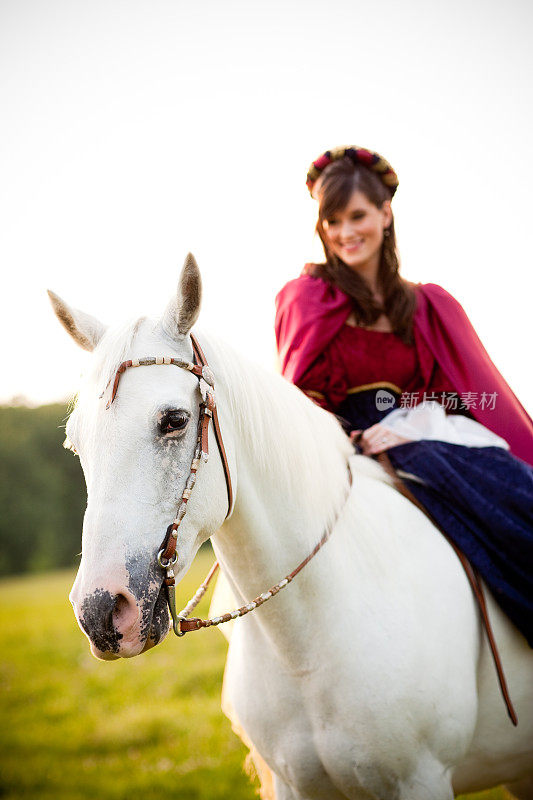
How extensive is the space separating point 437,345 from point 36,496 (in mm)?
22864

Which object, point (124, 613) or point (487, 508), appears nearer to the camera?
point (124, 613)

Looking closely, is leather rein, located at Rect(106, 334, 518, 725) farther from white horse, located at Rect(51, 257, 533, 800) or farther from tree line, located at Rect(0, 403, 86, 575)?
tree line, located at Rect(0, 403, 86, 575)

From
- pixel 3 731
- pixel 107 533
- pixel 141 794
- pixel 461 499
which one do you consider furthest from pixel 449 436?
pixel 3 731

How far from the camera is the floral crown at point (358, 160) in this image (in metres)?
2.73

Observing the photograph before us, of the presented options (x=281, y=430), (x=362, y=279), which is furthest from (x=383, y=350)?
(x=281, y=430)

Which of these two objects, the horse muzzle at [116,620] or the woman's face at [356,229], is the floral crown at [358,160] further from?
the horse muzzle at [116,620]

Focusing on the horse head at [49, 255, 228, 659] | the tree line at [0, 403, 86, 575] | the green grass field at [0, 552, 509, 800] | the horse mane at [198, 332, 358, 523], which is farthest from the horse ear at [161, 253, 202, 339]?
the tree line at [0, 403, 86, 575]

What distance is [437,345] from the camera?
2697 mm

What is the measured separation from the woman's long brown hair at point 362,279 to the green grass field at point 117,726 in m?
3.41

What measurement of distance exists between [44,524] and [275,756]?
22580 millimetres

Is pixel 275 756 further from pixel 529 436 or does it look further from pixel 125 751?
pixel 125 751

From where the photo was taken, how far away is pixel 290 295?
112 inches

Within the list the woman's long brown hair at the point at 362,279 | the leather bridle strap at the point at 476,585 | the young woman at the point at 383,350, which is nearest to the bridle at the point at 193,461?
the leather bridle strap at the point at 476,585

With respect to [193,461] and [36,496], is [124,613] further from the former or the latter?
[36,496]
